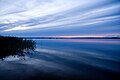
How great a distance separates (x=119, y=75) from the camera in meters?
16.8

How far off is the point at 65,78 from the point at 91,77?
2.89 metres

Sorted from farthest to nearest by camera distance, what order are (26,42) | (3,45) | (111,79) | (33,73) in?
(26,42) → (3,45) → (33,73) → (111,79)

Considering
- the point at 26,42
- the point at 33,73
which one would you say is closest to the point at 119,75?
the point at 33,73

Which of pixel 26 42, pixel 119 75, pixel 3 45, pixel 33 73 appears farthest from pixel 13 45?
pixel 119 75

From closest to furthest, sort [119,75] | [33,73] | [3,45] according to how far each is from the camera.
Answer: [119,75], [33,73], [3,45]

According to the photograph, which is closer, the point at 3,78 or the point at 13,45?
the point at 3,78

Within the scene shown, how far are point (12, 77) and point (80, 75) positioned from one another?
25.2ft

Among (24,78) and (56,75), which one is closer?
(24,78)

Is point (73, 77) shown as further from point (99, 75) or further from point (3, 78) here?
point (3, 78)

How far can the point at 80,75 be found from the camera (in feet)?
56.0

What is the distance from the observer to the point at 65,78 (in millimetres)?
15992

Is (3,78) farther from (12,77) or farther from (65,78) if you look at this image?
(65,78)

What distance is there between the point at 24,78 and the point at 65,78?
4.44m

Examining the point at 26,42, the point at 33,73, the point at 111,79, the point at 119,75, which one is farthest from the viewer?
the point at 26,42
